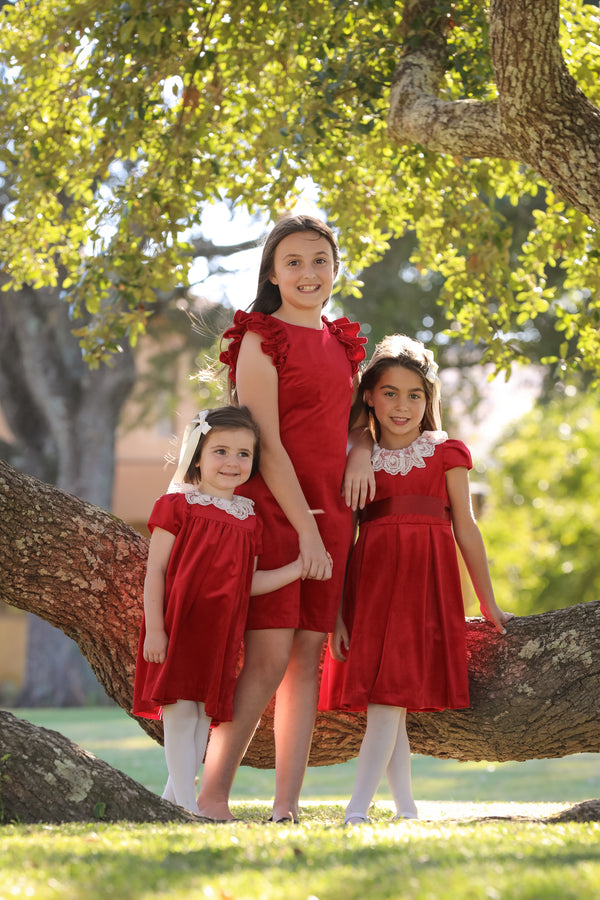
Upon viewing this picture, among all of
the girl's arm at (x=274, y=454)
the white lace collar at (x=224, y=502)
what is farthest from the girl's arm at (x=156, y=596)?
the girl's arm at (x=274, y=454)

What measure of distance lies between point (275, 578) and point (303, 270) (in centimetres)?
122

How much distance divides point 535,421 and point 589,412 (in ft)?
8.56

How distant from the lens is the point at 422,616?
389 centimetres

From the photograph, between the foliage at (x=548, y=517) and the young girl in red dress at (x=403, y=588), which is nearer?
the young girl in red dress at (x=403, y=588)

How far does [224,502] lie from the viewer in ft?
12.6

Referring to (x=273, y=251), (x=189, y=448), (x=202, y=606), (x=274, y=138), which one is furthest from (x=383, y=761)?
(x=274, y=138)

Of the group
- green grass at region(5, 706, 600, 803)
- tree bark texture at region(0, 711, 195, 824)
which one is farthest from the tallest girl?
green grass at region(5, 706, 600, 803)

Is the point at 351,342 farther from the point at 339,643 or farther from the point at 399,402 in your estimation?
the point at 339,643

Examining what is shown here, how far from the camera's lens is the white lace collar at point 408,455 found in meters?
4.06

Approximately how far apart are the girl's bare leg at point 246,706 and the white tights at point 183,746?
51 millimetres

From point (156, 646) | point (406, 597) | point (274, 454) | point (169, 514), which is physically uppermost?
point (274, 454)

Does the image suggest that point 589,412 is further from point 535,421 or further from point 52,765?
point 52,765

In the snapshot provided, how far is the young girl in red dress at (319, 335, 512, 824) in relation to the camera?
12.5ft

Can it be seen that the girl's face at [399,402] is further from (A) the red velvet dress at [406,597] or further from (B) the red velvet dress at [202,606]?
(B) the red velvet dress at [202,606]
